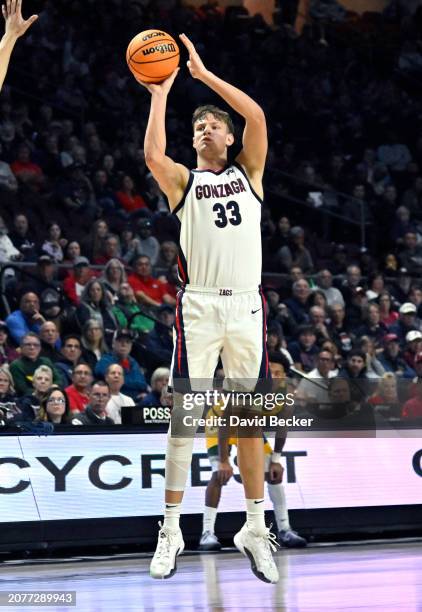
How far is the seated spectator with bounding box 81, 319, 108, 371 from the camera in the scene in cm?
1341

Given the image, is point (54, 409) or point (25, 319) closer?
point (54, 409)

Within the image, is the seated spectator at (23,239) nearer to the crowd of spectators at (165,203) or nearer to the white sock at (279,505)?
the crowd of spectators at (165,203)

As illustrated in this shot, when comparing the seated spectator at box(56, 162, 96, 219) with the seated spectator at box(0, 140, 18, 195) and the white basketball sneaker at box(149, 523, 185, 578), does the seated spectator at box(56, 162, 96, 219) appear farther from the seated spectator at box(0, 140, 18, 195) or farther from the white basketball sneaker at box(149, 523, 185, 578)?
the white basketball sneaker at box(149, 523, 185, 578)

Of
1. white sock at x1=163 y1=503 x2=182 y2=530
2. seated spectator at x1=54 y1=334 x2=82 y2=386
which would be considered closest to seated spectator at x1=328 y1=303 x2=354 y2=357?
seated spectator at x1=54 y1=334 x2=82 y2=386

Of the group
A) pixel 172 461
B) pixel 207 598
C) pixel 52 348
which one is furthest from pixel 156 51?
pixel 52 348

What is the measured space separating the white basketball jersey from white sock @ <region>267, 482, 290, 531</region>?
13.5ft

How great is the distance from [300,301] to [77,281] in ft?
11.3

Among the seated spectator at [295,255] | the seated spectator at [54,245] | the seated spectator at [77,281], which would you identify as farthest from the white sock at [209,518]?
the seated spectator at [295,255]

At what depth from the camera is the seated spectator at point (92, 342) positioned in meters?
13.4

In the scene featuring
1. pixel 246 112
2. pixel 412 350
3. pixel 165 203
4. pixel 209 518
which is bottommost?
pixel 209 518

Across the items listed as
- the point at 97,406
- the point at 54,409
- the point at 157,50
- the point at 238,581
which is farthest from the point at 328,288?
the point at 157,50

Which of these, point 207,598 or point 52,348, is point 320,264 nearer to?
point 52,348

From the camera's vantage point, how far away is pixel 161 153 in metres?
7.03

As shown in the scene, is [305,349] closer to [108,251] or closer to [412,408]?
[412,408]
